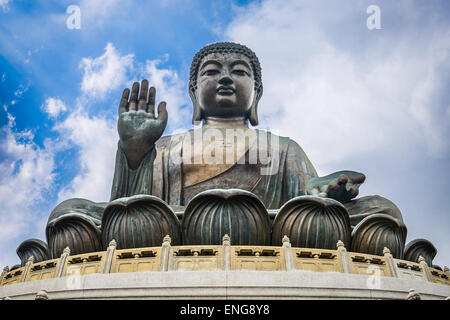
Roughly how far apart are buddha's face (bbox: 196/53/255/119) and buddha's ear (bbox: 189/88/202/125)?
0.50 feet

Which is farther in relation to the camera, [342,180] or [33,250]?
[33,250]

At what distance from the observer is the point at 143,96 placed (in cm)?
941

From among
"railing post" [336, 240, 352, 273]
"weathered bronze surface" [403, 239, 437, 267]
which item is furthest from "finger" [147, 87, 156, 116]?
"weathered bronze surface" [403, 239, 437, 267]

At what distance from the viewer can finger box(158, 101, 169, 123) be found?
9.36m

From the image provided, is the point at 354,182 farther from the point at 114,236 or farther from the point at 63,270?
the point at 63,270

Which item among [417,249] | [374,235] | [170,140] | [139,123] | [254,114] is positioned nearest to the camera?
[374,235]

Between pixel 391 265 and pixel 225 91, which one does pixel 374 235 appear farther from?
pixel 225 91

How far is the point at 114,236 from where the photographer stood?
7426mm

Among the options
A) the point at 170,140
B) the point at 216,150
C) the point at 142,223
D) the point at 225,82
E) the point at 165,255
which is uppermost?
the point at 225,82

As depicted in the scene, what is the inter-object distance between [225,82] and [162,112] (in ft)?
6.30

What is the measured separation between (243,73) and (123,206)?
4.79 metres

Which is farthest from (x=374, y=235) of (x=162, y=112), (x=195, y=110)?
(x=195, y=110)

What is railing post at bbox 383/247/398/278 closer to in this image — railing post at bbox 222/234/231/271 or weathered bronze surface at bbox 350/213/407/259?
weathered bronze surface at bbox 350/213/407/259
